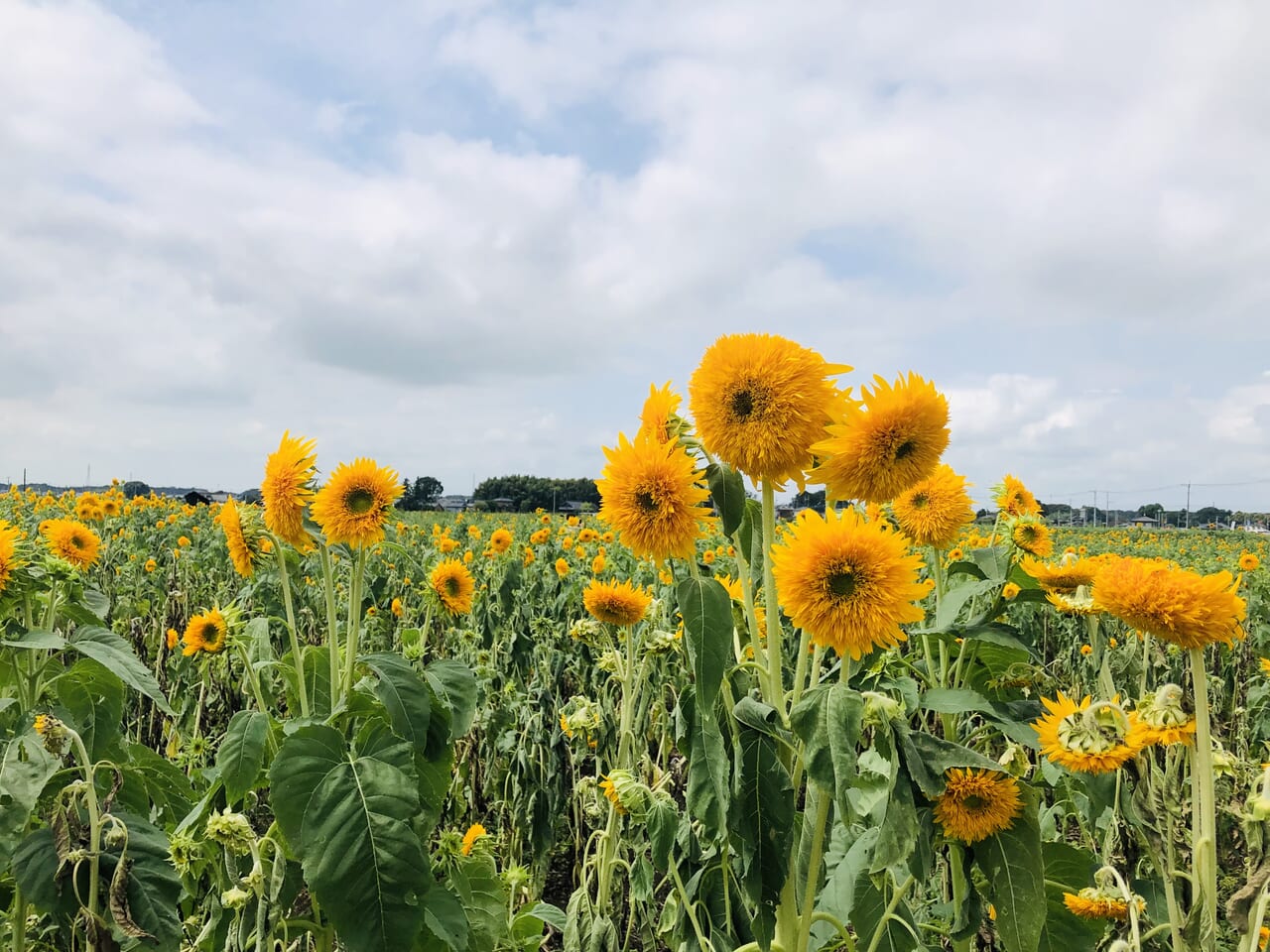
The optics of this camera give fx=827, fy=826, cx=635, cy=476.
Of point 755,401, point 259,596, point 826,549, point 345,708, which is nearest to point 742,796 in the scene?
point 826,549

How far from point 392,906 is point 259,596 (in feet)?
16.7

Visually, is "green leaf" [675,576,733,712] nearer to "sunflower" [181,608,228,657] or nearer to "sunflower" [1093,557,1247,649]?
"sunflower" [1093,557,1247,649]

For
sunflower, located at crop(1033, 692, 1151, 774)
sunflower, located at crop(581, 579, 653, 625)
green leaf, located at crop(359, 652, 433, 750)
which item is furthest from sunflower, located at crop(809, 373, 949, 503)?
sunflower, located at crop(581, 579, 653, 625)

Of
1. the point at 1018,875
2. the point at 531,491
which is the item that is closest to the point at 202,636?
the point at 1018,875

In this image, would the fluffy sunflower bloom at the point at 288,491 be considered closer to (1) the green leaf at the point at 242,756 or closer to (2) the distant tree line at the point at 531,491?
(1) the green leaf at the point at 242,756

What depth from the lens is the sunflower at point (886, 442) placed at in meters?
1.26

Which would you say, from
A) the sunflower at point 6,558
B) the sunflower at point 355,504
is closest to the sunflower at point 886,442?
the sunflower at point 355,504

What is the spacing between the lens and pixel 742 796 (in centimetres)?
130

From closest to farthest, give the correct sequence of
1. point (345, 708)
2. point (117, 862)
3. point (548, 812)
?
1. point (117, 862)
2. point (345, 708)
3. point (548, 812)

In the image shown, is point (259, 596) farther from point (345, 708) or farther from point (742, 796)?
point (742, 796)

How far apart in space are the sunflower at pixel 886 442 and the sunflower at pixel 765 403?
0.04 m

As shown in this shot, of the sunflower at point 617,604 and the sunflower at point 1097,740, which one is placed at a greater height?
the sunflower at point 617,604

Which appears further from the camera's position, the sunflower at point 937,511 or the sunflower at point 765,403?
the sunflower at point 937,511

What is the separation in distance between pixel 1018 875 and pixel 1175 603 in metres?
0.53
